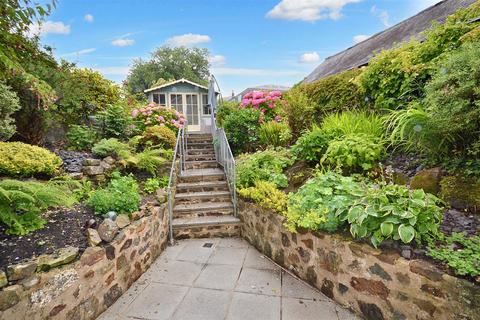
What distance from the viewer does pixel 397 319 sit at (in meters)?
2.04

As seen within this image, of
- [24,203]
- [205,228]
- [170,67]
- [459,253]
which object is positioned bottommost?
[205,228]

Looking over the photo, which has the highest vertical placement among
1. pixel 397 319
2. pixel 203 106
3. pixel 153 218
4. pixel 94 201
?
pixel 203 106

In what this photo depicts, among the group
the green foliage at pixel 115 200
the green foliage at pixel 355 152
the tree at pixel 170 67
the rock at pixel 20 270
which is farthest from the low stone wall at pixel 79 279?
the tree at pixel 170 67

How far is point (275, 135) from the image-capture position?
5.91 meters

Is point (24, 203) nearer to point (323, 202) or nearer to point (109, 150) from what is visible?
point (109, 150)

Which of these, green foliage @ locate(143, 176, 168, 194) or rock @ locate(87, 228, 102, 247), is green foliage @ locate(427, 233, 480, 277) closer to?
rock @ locate(87, 228, 102, 247)

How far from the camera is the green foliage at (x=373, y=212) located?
2094 mm

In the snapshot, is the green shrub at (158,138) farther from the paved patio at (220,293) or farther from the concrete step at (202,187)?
the paved patio at (220,293)

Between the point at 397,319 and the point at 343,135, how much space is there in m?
2.61

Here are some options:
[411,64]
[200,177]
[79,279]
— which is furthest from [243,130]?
[79,279]

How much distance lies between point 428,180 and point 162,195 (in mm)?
3761

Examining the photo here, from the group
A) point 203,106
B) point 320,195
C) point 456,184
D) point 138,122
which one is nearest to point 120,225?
point 320,195

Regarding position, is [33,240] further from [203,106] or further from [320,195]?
[203,106]

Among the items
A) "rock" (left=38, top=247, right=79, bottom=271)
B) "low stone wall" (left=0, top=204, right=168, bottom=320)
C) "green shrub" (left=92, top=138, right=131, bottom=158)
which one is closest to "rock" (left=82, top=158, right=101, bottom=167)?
"green shrub" (left=92, top=138, right=131, bottom=158)
